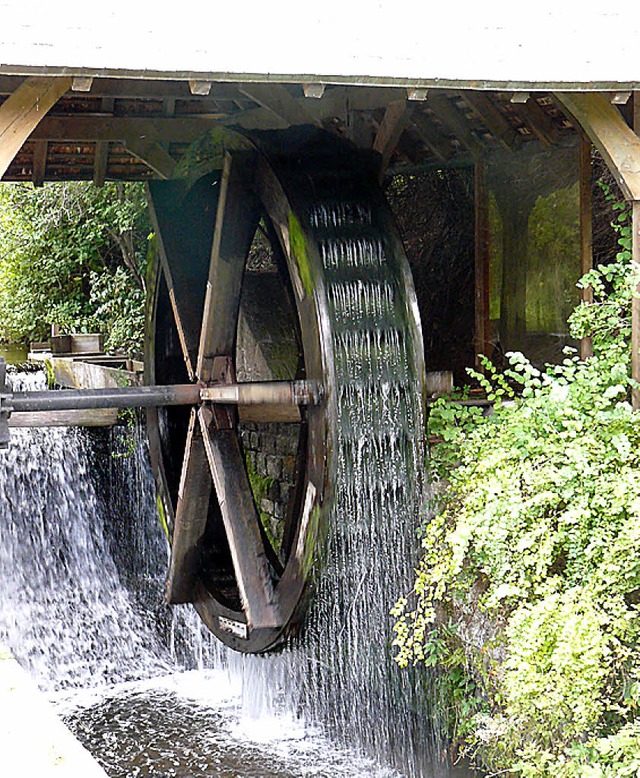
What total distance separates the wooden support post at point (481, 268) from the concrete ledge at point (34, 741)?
391 cm

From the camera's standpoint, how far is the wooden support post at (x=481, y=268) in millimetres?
6387

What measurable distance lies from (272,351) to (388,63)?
9.91 ft

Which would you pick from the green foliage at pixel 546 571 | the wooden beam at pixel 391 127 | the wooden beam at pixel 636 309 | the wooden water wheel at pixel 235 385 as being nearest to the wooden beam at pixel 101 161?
the wooden water wheel at pixel 235 385

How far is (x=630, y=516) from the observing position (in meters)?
4.12

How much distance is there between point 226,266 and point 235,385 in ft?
2.38

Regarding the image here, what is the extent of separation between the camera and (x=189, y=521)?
20.3ft

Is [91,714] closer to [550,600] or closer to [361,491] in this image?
[361,491]

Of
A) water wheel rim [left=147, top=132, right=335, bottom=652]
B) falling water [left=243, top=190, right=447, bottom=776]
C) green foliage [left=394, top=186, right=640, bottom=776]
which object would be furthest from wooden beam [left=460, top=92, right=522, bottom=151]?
green foliage [left=394, top=186, right=640, bottom=776]

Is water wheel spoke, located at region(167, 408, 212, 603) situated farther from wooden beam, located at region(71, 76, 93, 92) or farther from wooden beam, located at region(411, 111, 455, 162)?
wooden beam, located at region(71, 76, 93, 92)

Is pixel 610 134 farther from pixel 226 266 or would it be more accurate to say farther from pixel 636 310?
pixel 226 266

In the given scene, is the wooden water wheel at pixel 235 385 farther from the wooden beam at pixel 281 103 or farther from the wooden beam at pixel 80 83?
the wooden beam at pixel 80 83

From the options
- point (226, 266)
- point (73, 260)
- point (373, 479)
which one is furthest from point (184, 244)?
point (73, 260)

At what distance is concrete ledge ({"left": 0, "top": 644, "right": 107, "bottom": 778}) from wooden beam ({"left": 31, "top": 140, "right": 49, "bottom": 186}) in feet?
14.2

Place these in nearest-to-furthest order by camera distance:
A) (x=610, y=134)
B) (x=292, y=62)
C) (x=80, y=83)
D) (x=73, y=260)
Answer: (x=80, y=83)
(x=292, y=62)
(x=610, y=134)
(x=73, y=260)
